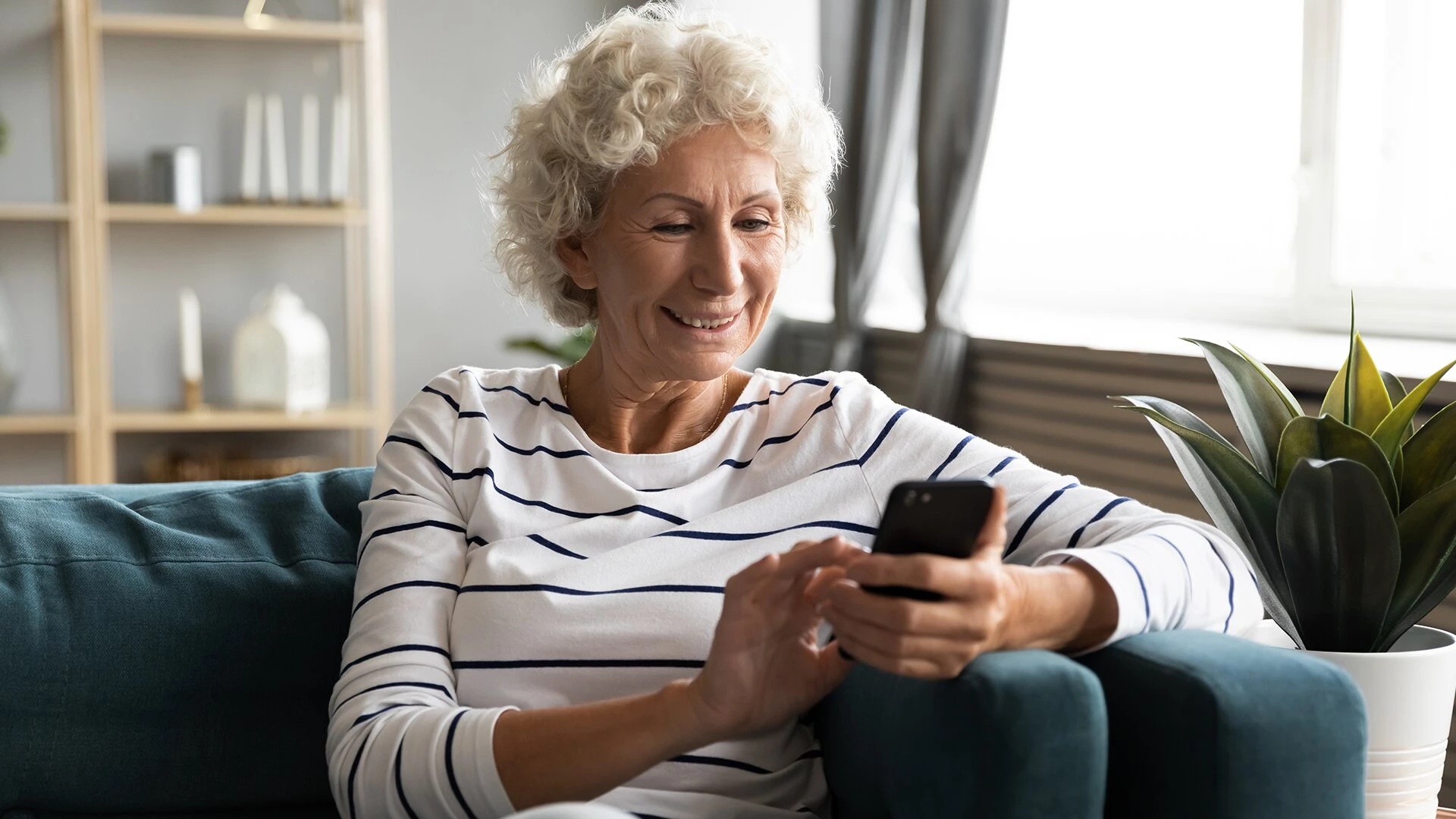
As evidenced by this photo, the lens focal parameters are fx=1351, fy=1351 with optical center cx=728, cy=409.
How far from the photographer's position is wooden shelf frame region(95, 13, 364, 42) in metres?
3.85

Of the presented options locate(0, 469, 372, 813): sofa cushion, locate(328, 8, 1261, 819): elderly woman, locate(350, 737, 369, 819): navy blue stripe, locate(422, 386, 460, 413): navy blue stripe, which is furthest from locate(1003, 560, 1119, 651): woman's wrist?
locate(0, 469, 372, 813): sofa cushion

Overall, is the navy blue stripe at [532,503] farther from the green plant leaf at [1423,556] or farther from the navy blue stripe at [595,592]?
the green plant leaf at [1423,556]

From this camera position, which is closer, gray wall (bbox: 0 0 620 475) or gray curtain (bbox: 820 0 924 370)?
gray curtain (bbox: 820 0 924 370)

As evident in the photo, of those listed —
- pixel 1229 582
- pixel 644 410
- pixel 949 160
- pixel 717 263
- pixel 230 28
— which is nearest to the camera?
pixel 1229 582

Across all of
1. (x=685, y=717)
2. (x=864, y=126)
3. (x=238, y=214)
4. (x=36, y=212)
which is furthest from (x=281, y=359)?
(x=685, y=717)

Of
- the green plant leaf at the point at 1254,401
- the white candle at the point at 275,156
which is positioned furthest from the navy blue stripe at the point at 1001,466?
the white candle at the point at 275,156

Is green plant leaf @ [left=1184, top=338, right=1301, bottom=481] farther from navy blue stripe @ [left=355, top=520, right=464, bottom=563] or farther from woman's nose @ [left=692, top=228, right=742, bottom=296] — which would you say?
navy blue stripe @ [left=355, top=520, right=464, bottom=563]

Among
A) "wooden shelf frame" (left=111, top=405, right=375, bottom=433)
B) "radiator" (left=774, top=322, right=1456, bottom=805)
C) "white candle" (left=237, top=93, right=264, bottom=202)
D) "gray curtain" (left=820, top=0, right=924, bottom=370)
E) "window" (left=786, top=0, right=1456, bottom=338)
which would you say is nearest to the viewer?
"radiator" (left=774, top=322, right=1456, bottom=805)

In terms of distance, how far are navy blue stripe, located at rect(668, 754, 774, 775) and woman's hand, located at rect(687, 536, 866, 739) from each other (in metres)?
0.13

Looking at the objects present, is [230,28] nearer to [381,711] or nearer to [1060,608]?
[381,711]

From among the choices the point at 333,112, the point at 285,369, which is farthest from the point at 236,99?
the point at 285,369

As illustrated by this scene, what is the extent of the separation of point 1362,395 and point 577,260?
34.0 inches

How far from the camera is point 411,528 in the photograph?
4.47 feet

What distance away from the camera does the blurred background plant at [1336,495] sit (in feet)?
3.90
